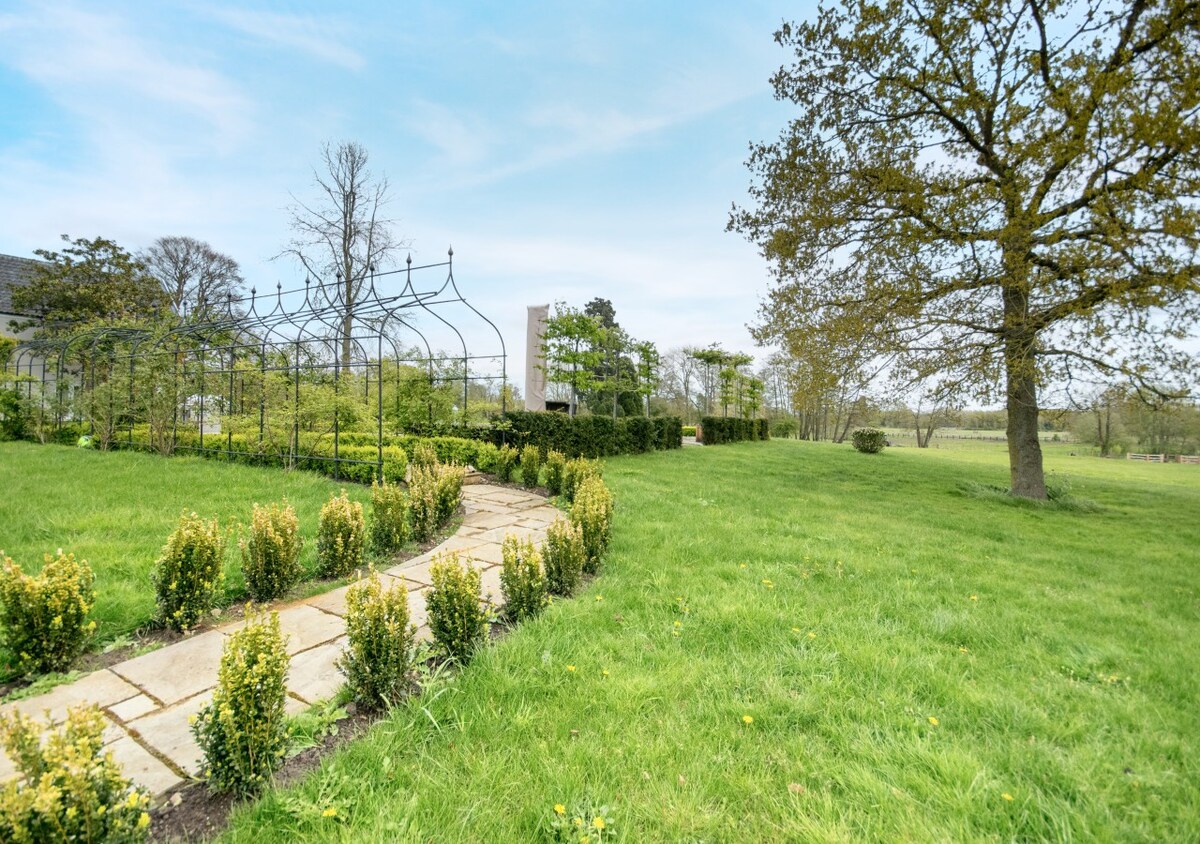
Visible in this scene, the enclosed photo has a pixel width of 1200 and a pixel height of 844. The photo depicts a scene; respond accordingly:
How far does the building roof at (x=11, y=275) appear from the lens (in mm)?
18953

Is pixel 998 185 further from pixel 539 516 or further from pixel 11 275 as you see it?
pixel 11 275

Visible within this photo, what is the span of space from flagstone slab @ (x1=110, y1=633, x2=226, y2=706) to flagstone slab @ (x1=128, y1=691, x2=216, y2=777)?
3.3 inches

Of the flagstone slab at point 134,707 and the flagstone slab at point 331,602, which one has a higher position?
the flagstone slab at point 331,602

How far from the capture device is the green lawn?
318 centimetres

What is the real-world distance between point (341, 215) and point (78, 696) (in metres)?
19.6

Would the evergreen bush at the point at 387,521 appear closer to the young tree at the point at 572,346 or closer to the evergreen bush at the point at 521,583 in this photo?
the evergreen bush at the point at 521,583

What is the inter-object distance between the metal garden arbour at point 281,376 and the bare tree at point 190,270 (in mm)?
17251

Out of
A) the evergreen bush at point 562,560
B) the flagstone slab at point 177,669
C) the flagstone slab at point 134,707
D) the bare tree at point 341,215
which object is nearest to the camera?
the flagstone slab at point 134,707

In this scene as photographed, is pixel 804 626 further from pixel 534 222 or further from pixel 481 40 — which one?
pixel 534 222

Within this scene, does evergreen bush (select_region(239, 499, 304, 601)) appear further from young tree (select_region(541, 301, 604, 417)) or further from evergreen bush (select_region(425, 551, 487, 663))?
young tree (select_region(541, 301, 604, 417))

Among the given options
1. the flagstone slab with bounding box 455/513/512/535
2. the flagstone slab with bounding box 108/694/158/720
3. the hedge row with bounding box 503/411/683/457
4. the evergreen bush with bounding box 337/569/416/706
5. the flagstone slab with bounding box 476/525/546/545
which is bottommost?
the flagstone slab with bounding box 108/694/158/720

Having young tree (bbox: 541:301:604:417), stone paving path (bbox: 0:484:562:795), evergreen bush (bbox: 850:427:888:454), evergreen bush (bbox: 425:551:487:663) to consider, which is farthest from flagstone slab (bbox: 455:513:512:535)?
evergreen bush (bbox: 850:427:888:454)

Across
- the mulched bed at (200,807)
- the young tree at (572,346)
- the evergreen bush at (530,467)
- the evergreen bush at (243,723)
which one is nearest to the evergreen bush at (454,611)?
the mulched bed at (200,807)

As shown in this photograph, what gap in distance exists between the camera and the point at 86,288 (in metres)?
18.0
